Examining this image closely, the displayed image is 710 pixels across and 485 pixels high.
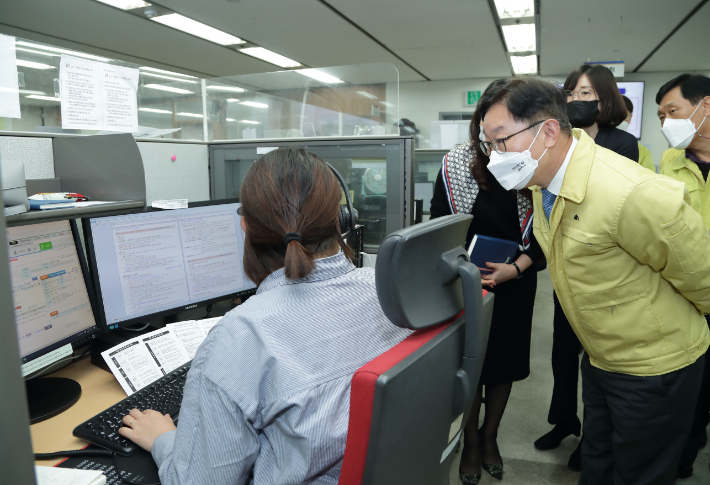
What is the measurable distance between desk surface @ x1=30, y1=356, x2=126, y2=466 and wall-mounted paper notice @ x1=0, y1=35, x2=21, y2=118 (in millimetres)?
655

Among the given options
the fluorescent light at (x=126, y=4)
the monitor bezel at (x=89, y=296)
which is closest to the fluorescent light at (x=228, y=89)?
the monitor bezel at (x=89, y=296)

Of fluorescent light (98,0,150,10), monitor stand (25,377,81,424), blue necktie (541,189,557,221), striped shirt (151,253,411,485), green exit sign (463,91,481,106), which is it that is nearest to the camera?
striped shirt (151,253,411,485)

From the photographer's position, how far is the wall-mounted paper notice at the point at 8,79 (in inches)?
45.2

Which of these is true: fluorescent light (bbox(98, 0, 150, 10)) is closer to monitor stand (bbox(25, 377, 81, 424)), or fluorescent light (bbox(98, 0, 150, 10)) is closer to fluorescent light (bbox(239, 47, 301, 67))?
fluorescent light (bbox(239, 47, 301, 67))

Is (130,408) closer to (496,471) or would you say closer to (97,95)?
(97,95)

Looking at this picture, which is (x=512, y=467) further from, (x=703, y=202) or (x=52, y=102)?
(x=52, y=102)

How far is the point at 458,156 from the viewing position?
1.55 m

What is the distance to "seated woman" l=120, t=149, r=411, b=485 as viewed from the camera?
0.66 meters

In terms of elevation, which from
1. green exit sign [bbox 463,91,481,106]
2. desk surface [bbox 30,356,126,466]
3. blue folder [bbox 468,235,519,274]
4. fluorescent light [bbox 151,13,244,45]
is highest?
fluorescent light [bbox 151,13,244,45]

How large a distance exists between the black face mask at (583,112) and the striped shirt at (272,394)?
4.56 ft

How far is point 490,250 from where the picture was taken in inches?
60.7

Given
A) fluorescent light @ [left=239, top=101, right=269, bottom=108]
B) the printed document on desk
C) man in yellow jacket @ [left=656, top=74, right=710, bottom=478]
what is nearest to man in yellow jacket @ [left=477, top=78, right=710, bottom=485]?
man in yellow jacket @ [left=656, top=74, right=710, bottom=478]

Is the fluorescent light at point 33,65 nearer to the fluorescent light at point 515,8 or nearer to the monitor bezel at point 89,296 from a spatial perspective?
the monitor bezel at point 89,296

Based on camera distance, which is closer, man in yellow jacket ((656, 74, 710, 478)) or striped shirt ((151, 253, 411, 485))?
striped shirt ((151, 253, 411, 485))
